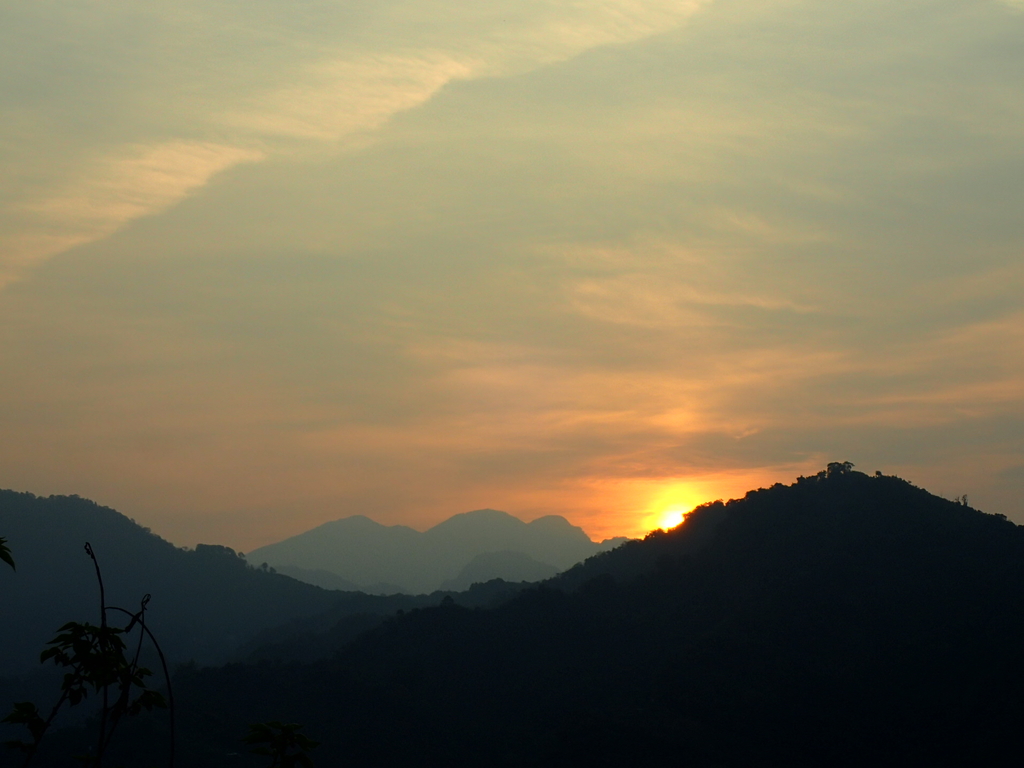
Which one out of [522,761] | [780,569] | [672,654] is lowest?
[522,761]

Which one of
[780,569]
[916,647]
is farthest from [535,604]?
[916,647]

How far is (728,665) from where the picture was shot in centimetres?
11506

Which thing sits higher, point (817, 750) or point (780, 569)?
point (780, 569)

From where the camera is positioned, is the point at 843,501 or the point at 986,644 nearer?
the point at 986,644

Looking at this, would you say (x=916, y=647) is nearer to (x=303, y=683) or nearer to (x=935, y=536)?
(x=935, y=536)

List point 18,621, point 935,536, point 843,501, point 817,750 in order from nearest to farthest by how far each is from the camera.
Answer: point 817,750, point 935,536, point 843,501, point 18,621

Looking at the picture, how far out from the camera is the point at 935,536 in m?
129

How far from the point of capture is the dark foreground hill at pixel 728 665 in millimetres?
95812

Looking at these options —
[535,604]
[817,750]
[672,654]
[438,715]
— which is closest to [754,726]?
[817,750]

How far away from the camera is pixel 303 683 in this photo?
117750mm

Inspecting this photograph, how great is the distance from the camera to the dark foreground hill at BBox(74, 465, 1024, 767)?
314ft

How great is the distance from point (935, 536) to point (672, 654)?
4189 cm

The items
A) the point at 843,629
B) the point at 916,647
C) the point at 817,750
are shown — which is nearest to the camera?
the point at 817,750

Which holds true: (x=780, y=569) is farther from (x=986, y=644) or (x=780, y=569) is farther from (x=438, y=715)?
(x=438, y=715)
